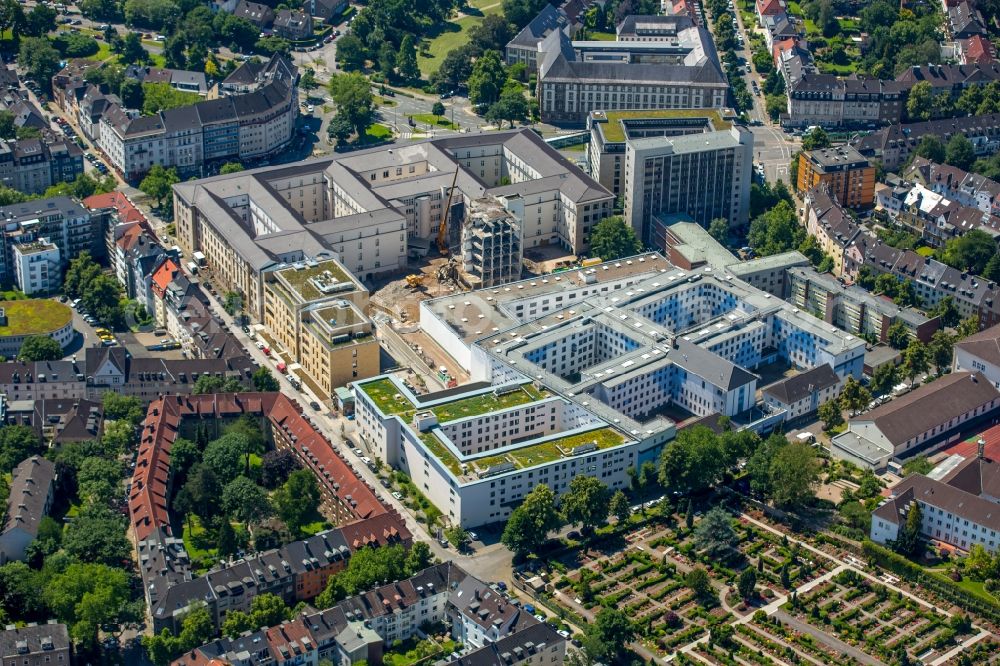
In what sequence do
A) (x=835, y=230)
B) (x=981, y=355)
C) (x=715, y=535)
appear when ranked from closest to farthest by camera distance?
1. (x=715, y=535)
2. (x=981, y=355)
3. (x=835, y=230)

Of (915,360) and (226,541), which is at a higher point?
(915,360)

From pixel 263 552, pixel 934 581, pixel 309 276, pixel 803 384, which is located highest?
pixel 309 276

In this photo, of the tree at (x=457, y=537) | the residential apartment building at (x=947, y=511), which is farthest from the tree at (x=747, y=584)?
the tree at (x=457, y=537)

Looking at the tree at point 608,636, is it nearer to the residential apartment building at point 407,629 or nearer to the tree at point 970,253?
the residential apartment building at point 407,629

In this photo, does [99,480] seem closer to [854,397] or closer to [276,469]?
[276,469]

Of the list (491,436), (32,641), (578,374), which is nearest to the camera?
(32,641)

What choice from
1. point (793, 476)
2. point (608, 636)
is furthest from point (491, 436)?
point (608, 636)
